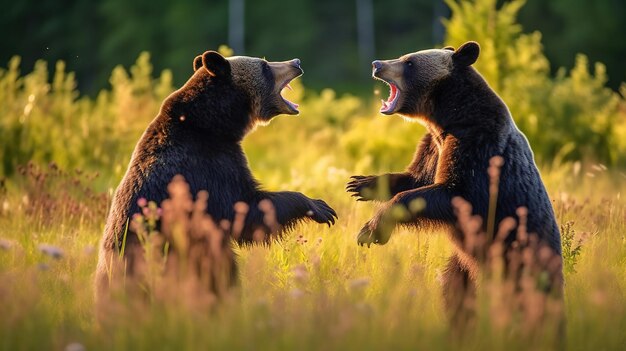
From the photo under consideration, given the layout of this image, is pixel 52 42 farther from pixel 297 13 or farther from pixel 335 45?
pixel 335 45

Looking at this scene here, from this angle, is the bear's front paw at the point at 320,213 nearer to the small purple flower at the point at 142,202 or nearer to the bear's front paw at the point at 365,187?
the bear's front paw at the point at 365,187

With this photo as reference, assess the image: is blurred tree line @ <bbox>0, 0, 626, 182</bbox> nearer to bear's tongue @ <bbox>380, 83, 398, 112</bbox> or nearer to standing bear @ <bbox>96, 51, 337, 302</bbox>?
bear's tongue @ <bbox>380, 83, 398, 112</bbox>

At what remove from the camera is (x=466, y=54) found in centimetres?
548

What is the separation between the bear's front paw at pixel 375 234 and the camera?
498 centimetres

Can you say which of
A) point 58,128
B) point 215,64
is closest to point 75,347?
point 215,64

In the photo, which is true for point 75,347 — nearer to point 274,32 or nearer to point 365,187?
point 365,187

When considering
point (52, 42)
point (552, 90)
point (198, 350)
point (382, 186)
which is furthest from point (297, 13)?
point (198, 350)

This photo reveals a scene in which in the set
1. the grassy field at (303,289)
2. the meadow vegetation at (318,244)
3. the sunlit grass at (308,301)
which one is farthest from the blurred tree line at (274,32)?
the sunlit grass at (308,301)

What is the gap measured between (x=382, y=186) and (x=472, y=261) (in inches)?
36.7

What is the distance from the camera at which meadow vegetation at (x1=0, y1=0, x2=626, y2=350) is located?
364 centimetres

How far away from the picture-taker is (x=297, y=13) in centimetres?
3216

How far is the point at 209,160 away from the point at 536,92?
294 inches

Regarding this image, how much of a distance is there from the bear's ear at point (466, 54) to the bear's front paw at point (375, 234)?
4.22ft

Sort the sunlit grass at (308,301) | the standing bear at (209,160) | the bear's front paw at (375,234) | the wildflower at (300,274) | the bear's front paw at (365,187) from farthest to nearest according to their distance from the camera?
the bear's front paw at (365,187) < the bear's front paw at (375,234) < the standing bear at (209,160) < the wildflower at (300,274) < the sunlit grass at (308,301)
